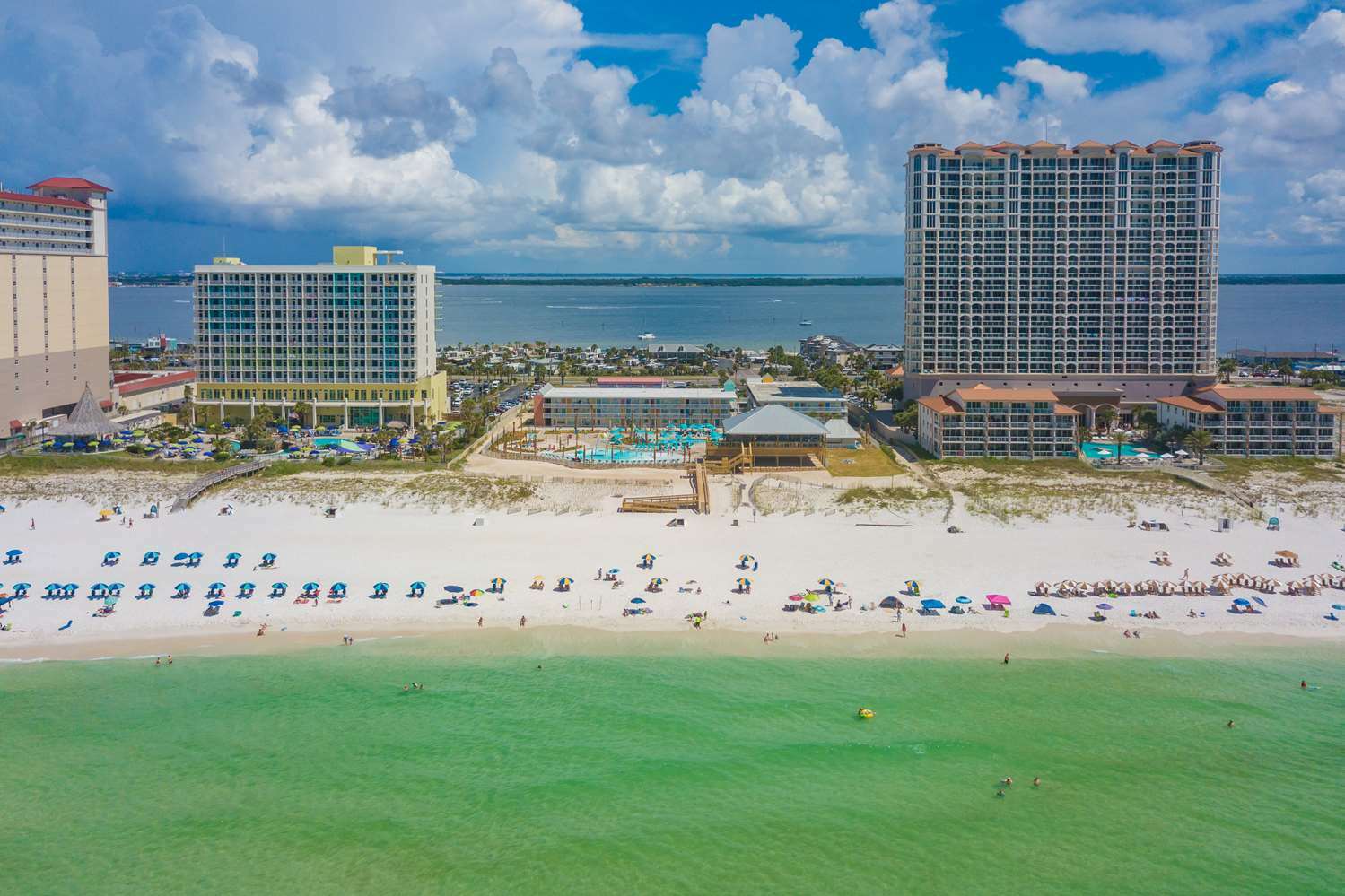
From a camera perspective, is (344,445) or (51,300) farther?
(51,300)

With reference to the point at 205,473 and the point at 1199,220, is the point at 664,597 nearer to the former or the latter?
the point at 205,473

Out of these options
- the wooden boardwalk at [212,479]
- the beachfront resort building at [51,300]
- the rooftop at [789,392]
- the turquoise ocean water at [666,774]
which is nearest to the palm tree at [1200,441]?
the rooftop at [789,392]

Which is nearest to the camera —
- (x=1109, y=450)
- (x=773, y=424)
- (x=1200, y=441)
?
(x=773, y=424)

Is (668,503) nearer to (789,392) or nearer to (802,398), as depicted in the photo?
(802,398)

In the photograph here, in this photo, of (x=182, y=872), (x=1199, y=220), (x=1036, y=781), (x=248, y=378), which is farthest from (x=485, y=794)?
(x=1199, y=220)

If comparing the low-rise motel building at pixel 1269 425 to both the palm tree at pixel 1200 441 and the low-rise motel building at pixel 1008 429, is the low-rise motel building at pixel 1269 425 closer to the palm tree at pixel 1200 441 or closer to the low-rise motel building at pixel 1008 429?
the palm tree at pixel 1200 441

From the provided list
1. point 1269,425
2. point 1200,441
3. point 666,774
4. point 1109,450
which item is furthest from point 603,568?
point 1269,425
